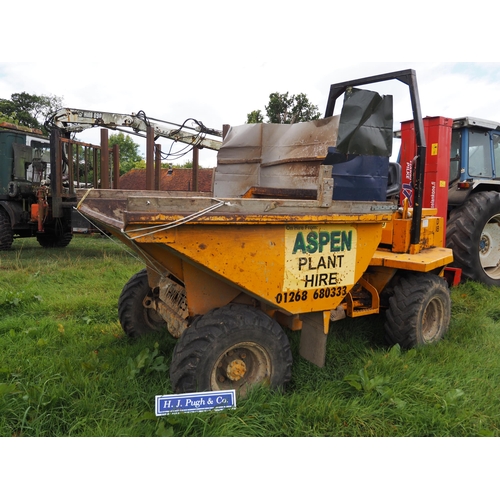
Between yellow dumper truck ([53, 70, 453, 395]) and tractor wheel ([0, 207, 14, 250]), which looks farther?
tractor wheel ([0, 207, 14, 250])

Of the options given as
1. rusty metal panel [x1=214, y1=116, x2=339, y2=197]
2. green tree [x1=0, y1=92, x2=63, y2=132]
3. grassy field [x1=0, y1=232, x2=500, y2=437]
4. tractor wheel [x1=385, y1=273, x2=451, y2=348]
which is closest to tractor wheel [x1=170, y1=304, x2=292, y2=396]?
grassy field [x1=0, y1=232, x2=500, y2=437]

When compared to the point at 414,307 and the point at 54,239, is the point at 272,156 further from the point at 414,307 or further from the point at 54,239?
the point at 54,239

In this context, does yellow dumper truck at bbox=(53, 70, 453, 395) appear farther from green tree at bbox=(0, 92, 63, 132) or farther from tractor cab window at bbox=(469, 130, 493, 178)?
green tree at bbox=(0, 92, 63, 132)

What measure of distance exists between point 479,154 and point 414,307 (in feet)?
11.5

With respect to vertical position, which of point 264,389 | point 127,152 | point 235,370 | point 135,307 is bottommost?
point 264,389

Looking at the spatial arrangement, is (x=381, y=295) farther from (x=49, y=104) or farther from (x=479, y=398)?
(x=49, y=104)

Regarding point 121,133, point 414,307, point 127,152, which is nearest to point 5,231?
point 414,307

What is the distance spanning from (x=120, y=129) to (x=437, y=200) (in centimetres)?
758

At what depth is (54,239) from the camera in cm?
1051

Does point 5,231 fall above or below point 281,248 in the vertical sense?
below

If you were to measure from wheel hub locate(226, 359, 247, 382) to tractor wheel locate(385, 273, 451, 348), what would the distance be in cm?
154

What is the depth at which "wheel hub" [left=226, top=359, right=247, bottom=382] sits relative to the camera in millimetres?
2666

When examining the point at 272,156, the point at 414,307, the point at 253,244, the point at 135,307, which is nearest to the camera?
the point at 253,244

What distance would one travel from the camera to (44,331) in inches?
154
